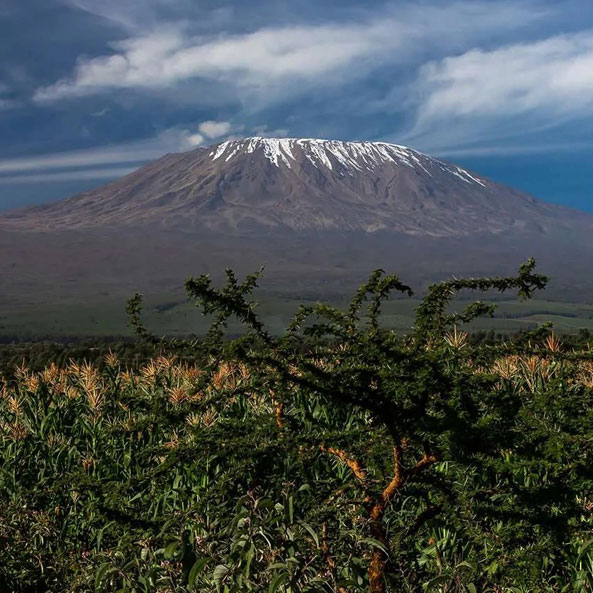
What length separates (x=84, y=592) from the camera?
424 centimetres

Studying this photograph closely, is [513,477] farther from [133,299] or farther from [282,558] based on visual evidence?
[133,299]

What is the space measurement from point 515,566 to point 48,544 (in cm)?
336

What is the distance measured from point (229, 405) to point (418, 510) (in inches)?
102

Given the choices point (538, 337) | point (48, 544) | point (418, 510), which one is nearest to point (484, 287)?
point (538, 337)

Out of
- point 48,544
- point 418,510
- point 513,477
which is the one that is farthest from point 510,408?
point 48,544

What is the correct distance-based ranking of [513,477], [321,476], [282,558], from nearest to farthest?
[282,558], [513,477], [321,476]

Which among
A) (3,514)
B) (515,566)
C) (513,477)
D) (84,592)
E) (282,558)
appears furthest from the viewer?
(3,514)

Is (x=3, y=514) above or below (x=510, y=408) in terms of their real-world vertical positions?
below

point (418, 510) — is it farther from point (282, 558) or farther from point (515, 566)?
point (282, 558)

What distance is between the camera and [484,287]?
3646 mm

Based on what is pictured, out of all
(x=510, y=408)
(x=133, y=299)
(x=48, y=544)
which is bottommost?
(x=48, y=544)

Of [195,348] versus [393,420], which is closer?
[393,420]

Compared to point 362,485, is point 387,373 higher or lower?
higher

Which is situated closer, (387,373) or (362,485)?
(387,373)
